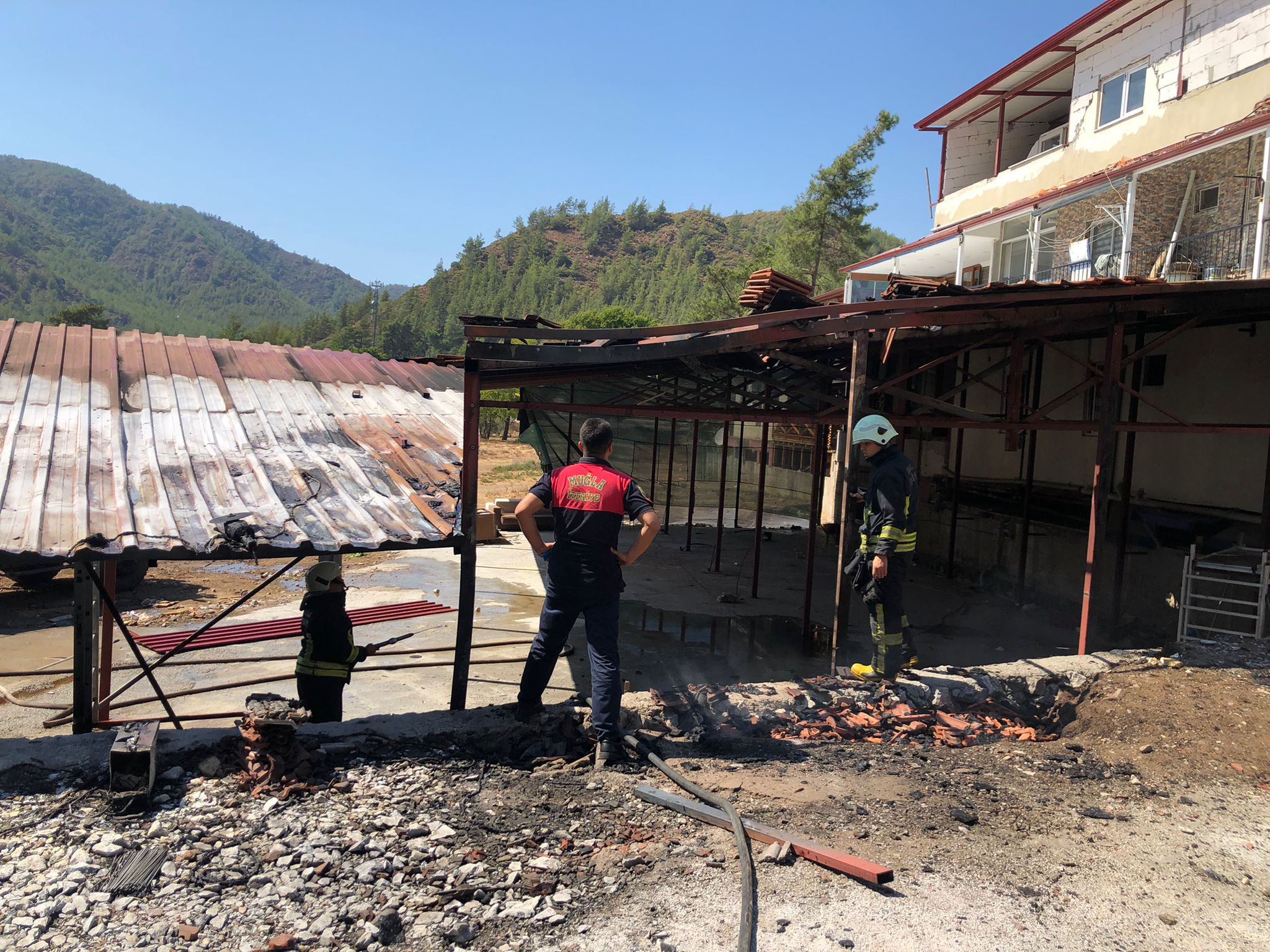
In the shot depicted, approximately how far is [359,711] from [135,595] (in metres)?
5.92

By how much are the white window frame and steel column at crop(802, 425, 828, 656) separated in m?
10.7

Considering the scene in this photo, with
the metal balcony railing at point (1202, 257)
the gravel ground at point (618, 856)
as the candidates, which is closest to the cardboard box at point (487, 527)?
the gravel ground at point (618, 856)

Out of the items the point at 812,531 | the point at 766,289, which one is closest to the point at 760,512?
the point at 812,531

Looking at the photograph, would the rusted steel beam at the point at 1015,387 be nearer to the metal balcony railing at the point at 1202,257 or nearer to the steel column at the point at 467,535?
the steel column at the point at 467,535

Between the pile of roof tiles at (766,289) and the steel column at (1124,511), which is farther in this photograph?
the steel column at (1124,511)

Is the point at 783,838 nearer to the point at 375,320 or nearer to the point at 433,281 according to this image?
the point at 375,320

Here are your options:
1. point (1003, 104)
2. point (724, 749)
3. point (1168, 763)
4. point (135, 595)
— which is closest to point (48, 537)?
point (724, 749)

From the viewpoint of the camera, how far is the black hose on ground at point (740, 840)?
8.63ft

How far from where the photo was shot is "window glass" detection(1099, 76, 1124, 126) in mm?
15438

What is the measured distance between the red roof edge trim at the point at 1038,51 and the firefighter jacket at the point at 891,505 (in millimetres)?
15084

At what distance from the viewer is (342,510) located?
482 centimetres

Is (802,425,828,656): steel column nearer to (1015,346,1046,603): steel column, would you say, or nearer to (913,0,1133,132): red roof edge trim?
(1015,346,1046,603): steel column

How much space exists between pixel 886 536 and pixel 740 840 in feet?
8.95

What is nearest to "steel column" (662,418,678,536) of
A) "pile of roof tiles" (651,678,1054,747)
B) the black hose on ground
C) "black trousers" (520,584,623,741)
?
"pile of roof tiles" (651,678,1054,747)
